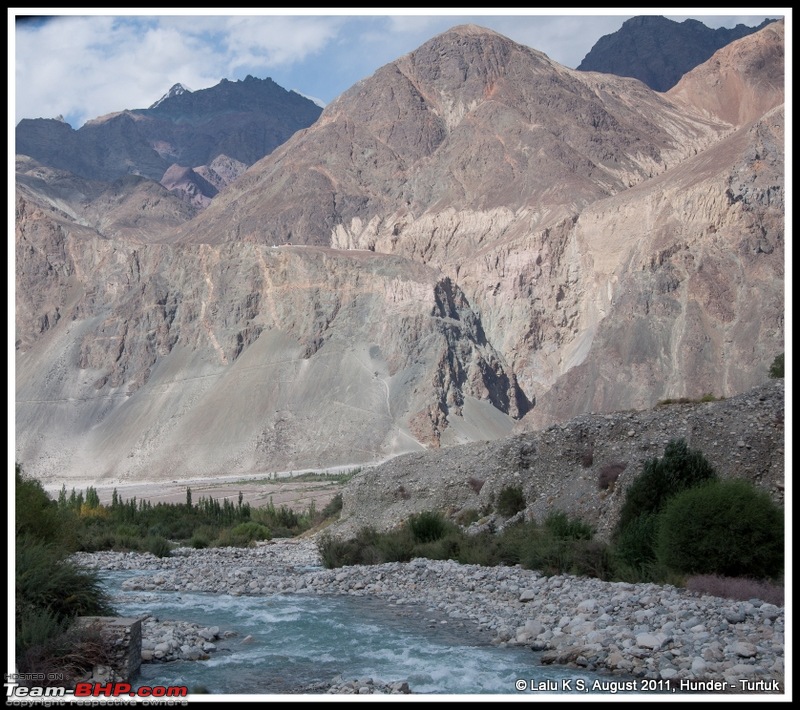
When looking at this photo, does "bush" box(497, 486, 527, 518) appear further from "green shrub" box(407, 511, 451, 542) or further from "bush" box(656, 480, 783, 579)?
"bush" box(656, 480, 783, 579)

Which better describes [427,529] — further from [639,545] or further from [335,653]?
[335,653]

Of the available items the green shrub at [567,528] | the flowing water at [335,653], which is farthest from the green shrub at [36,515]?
the green shrub at [567,528]

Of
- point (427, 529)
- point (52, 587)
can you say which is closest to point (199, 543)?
point (427, 529)

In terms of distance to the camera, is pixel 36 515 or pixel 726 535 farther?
pixel 36 515

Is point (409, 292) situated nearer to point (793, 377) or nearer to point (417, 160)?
point (417, 160)

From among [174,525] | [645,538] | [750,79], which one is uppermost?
[750,79]

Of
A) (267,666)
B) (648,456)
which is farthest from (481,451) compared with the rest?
(267,666)

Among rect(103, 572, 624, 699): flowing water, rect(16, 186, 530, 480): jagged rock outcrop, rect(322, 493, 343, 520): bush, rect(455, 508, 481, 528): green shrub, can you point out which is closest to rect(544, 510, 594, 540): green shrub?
rect(103, 572, 624, 699): flowing water
